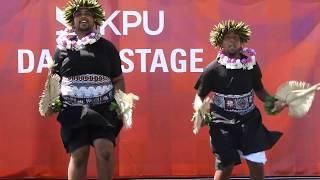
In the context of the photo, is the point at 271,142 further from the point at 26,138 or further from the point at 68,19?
the point at 26,138

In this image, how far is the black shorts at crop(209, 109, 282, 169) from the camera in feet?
14.6

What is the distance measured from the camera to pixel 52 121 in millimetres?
5555

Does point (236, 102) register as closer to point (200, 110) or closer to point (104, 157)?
point (200, 110)

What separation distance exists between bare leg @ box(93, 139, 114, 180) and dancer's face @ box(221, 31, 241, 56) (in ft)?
3.96

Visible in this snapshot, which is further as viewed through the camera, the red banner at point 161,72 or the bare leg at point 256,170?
the red banner at point 161,72

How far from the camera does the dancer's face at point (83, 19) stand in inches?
169

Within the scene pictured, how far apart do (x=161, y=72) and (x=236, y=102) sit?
4.24ft

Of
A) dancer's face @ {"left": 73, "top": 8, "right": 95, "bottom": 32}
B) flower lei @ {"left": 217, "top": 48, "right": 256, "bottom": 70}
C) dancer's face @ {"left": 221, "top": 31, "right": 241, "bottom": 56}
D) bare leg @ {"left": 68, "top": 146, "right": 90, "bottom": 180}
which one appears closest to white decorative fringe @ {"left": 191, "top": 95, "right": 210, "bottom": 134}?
flower lei @ {"left": 217, "top": 48, "right": 256, "bottom": 70}

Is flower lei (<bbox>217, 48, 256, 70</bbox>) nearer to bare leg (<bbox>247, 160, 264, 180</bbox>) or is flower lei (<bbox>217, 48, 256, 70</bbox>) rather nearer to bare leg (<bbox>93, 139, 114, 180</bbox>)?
bare leg (<bbox>247, 160, 264, 180</bbox>)

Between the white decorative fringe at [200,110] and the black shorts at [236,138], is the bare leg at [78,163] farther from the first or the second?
the black shorts at [236,138]

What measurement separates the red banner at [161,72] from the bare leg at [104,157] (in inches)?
58.1

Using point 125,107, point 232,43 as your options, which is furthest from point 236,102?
point 125,107

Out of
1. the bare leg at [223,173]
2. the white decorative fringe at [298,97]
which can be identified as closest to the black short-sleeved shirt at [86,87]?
the bare leg at [223,173]

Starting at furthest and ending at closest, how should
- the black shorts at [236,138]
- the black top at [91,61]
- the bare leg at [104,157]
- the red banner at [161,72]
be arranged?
the red banner at [161,72]
the black shorts at [236,138]
the black top at [91,61]
the bare leg at [104,157]
